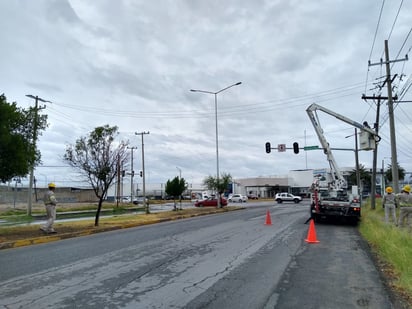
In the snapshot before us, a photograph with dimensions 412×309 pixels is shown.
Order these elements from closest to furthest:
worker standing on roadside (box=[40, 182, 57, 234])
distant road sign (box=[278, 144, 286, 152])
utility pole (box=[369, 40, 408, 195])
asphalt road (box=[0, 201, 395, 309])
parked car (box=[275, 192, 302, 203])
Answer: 1. asphalt road (box=[0, 201, 395, 309])
2. worker standing on roadside (box=[40, 182, 57, 234])
3. utility pole (box=[369, 40, 408, 195])
4. distant road sign (box=[278, 144, 286, 152])
5. parked car (box=[275, 192, 302, 203])

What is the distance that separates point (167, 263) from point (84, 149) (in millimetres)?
11807

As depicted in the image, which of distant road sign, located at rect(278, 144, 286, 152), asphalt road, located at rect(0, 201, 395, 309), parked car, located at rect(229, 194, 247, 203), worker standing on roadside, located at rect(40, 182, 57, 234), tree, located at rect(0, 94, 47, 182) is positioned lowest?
parked car, located at rect(229, 194, 247, 203)

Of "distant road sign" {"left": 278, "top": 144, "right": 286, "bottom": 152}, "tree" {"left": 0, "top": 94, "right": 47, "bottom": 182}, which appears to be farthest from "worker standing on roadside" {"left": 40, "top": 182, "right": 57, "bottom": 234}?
"distant road sign" {"left": 278, "top": 144, "right": 286, "bottom": 152}

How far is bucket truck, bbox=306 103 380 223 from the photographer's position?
779 inches

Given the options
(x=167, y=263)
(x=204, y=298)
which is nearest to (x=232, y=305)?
(x=204, y=298)

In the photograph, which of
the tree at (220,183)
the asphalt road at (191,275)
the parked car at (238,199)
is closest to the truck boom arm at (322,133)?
the asphalt road at (191,275)

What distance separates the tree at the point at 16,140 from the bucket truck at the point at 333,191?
13.8 metres

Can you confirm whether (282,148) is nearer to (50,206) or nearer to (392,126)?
(392,126)

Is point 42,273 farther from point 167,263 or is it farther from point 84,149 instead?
point 84,149

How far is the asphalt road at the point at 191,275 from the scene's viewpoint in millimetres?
6031

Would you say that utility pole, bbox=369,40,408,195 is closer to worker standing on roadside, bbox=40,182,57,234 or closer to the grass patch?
the grass patch

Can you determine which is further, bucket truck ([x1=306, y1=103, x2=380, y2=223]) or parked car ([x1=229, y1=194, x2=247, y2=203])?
parked car ([x1=229, y1=194, x2=247, y2=203])

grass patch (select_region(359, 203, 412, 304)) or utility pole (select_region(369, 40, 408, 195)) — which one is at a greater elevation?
utility pole (select_region(369, 40, 408, 195))

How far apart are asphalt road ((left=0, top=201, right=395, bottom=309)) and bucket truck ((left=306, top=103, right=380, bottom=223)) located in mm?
7214
